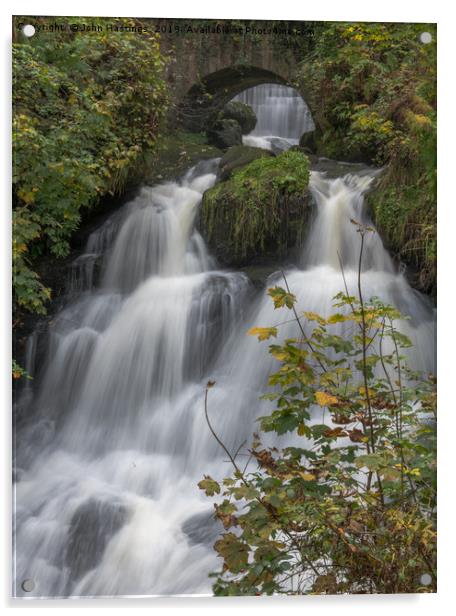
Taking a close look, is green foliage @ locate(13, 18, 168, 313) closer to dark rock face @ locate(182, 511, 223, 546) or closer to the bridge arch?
the bridge arch

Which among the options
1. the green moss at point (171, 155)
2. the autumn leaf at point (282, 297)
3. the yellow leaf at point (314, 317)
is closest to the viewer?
the autumn leaf at point (282, 297)

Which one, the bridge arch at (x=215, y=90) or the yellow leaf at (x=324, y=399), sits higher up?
the bridge arch at (x=215, y=90)

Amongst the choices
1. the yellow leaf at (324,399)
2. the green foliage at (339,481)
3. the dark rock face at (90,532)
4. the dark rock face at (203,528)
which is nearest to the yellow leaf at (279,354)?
the green foliage at (339,481)

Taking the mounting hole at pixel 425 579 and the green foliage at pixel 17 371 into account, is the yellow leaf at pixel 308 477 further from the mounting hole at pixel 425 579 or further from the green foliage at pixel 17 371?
the green foliage at pixel 17 371

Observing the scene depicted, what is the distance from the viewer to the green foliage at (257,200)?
387 centimetres

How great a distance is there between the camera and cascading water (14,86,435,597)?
139 inches

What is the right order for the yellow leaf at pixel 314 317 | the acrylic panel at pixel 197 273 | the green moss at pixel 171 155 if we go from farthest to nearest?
the green moss at pixel 171 155 → the acrylic panel at pixel 197 273 → the yellow leaf at pixel 314 317

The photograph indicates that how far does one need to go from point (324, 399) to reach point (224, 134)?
1429 mm

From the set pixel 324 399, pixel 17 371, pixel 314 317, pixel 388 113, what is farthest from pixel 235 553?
pixel 388 113

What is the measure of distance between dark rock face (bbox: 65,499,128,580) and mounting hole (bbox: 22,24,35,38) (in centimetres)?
222

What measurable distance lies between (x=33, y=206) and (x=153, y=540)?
1.71 m

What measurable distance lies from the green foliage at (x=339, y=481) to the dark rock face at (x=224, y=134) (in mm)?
946

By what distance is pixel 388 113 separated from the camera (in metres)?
3.82
